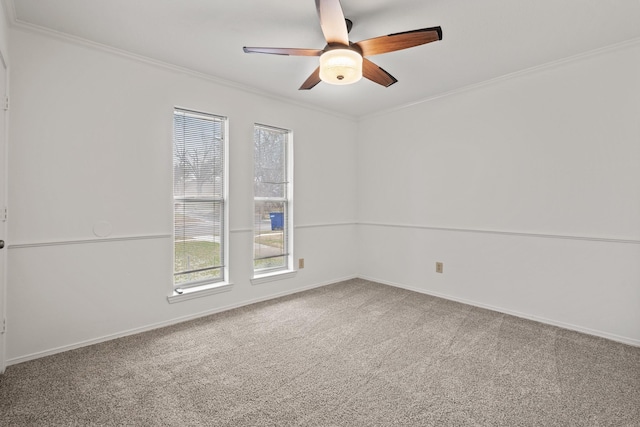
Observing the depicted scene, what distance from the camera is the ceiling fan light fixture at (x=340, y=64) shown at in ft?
7.07

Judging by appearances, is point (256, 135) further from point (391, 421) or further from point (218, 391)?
point (391, 421)

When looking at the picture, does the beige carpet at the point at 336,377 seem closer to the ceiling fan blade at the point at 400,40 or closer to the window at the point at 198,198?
the window at the point at 198,198

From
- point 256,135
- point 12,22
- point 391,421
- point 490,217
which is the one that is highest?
point 12,22

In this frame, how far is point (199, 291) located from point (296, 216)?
1.47 m

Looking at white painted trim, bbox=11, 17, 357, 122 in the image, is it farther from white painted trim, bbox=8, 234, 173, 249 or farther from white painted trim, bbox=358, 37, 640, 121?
white painted trim, bbox=8, 234, 173, 249

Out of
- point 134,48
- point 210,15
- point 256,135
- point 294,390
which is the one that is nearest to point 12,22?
point 134,48

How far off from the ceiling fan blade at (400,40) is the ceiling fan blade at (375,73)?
17cm

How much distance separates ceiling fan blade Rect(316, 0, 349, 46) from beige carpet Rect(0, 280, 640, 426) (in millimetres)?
2196

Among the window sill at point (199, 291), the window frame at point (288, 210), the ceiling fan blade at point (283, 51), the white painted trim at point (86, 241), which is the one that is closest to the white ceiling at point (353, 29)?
the ceiling fan blade at point (283, 51)

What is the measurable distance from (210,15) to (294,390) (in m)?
2.52

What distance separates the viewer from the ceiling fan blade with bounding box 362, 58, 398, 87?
8.03 ft

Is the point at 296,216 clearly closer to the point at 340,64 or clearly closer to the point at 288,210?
the point at 288,210

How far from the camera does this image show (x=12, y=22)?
2.28 metres

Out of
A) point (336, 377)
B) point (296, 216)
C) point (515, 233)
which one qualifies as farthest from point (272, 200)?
point (515, 233)
